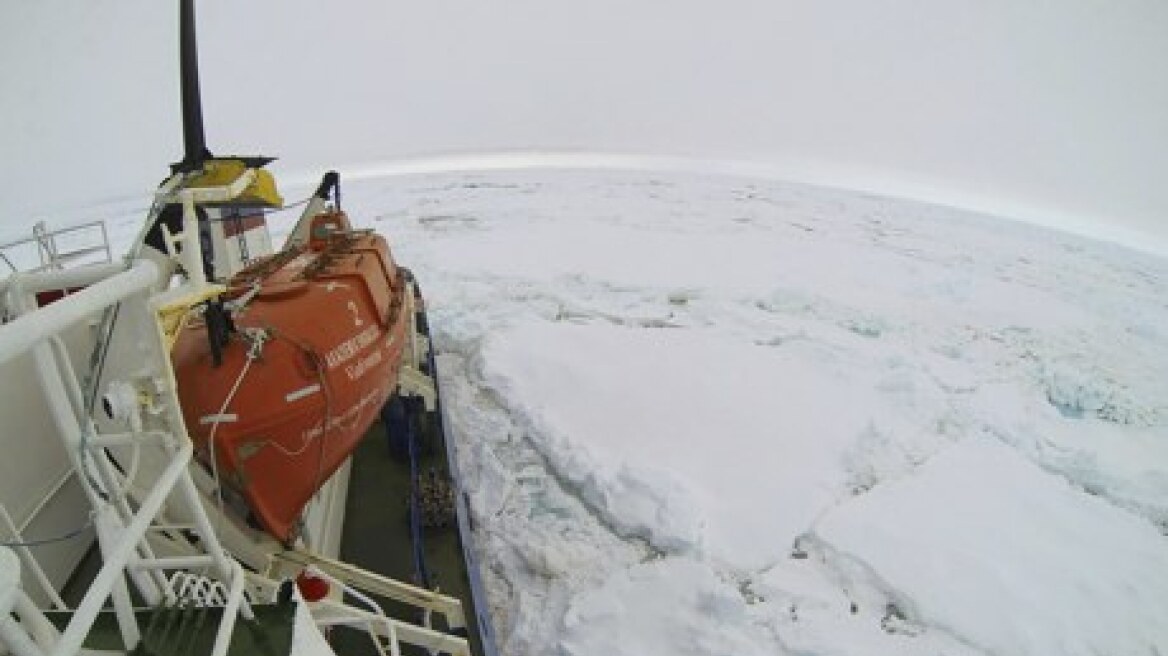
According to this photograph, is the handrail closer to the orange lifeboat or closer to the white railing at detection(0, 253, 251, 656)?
the white railing at detection(0, 253, 251, 656)

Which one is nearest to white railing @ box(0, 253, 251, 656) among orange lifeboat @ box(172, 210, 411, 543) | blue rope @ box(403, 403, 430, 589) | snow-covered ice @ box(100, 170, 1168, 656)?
orange lifeboat @ box(172, 210, 411, 543)

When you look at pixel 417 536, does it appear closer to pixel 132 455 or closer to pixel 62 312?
pixel 132 455

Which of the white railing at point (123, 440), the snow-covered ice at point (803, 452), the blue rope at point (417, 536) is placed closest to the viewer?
the white railing at point (123, 440)

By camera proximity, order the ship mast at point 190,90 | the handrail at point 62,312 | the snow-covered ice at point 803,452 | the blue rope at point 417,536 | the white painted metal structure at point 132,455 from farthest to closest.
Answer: the snow-covered ice at point 803,452 < the blue rope at point 417,536 < the ship mast at point 190,90 < the white painted metal structure at point 132,455 < the handrail at point 62,312

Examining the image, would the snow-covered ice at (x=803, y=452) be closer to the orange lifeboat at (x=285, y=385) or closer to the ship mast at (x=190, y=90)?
the orange lifeboat at (x=285, y=385)

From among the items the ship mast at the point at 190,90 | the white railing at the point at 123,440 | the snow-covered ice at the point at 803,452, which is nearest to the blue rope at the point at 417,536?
the snow-covered ice at the point at 803,452

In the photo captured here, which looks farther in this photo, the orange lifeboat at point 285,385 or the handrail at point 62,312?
the orange lifeboat at point 285,385
